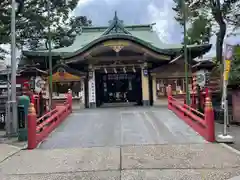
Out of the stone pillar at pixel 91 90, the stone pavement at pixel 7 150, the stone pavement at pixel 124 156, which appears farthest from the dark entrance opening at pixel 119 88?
the stone pavement at pixel 7 150

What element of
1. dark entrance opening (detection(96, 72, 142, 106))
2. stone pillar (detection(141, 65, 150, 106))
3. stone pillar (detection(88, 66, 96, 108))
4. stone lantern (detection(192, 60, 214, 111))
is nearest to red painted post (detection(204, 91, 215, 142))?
stone lantern (detection(192, 60, 214, 111))

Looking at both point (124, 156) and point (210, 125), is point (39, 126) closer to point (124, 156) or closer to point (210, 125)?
point (124, 156)

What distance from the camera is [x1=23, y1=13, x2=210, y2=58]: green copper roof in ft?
68.0

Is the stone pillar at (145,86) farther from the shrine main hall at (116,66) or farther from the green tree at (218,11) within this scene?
the green tree at (218,11)

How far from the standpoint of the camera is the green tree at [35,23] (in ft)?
74.4

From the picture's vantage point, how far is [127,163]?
760 centimetres

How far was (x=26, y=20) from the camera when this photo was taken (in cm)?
2622

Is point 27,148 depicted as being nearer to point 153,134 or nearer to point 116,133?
point 116,133

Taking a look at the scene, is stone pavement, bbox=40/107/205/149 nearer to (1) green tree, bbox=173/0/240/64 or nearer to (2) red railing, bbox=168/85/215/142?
(2) red railing, bbox=168/85/215/142

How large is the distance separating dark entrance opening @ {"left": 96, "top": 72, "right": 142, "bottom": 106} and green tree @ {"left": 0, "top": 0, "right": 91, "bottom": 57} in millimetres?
5901

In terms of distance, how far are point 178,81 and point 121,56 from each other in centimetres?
421

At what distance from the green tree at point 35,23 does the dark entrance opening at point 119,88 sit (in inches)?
232

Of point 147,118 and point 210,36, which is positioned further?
point 210,36

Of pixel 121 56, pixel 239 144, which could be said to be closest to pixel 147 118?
pixel 239 144
